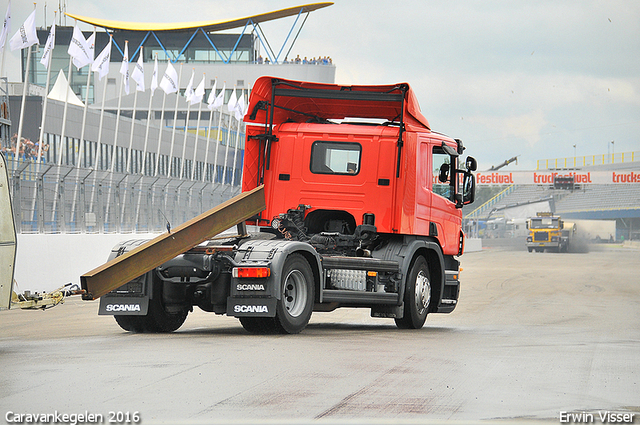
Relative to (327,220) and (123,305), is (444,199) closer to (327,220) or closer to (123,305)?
(327,220)

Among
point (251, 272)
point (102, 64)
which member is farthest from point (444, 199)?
point (102, 64)

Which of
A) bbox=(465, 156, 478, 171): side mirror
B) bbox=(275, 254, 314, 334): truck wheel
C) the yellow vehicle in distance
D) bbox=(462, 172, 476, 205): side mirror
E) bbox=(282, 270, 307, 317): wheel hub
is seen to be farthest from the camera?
the yellow vehicle in distance

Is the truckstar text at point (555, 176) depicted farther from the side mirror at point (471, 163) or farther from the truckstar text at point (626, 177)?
the side mirror at point (471, 163)

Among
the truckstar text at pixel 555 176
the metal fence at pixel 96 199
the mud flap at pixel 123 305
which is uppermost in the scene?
the truckstar text at pixel 555 176

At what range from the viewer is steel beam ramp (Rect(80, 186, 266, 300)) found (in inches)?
405

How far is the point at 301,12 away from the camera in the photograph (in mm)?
78125

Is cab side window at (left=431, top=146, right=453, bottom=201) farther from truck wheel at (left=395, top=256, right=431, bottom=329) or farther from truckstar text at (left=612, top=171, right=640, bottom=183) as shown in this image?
truckstar text at (left=612, top=171, right=640, bottom=183)

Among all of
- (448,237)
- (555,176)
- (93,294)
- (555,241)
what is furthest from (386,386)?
(555,176)

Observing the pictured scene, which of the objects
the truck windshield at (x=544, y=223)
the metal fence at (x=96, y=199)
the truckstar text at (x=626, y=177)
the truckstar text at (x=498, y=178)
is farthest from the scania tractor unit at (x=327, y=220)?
the truckstar text at (x=626, y=177)

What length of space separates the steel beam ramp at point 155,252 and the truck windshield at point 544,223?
5371 centimetres

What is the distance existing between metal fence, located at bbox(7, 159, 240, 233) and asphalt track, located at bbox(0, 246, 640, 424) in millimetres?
4446

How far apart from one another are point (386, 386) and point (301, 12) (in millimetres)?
73171

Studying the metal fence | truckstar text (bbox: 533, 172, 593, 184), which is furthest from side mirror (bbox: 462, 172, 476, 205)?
truckstar text (bbox: 533, 172, 593, 184)

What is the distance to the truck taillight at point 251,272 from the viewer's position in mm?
10570
